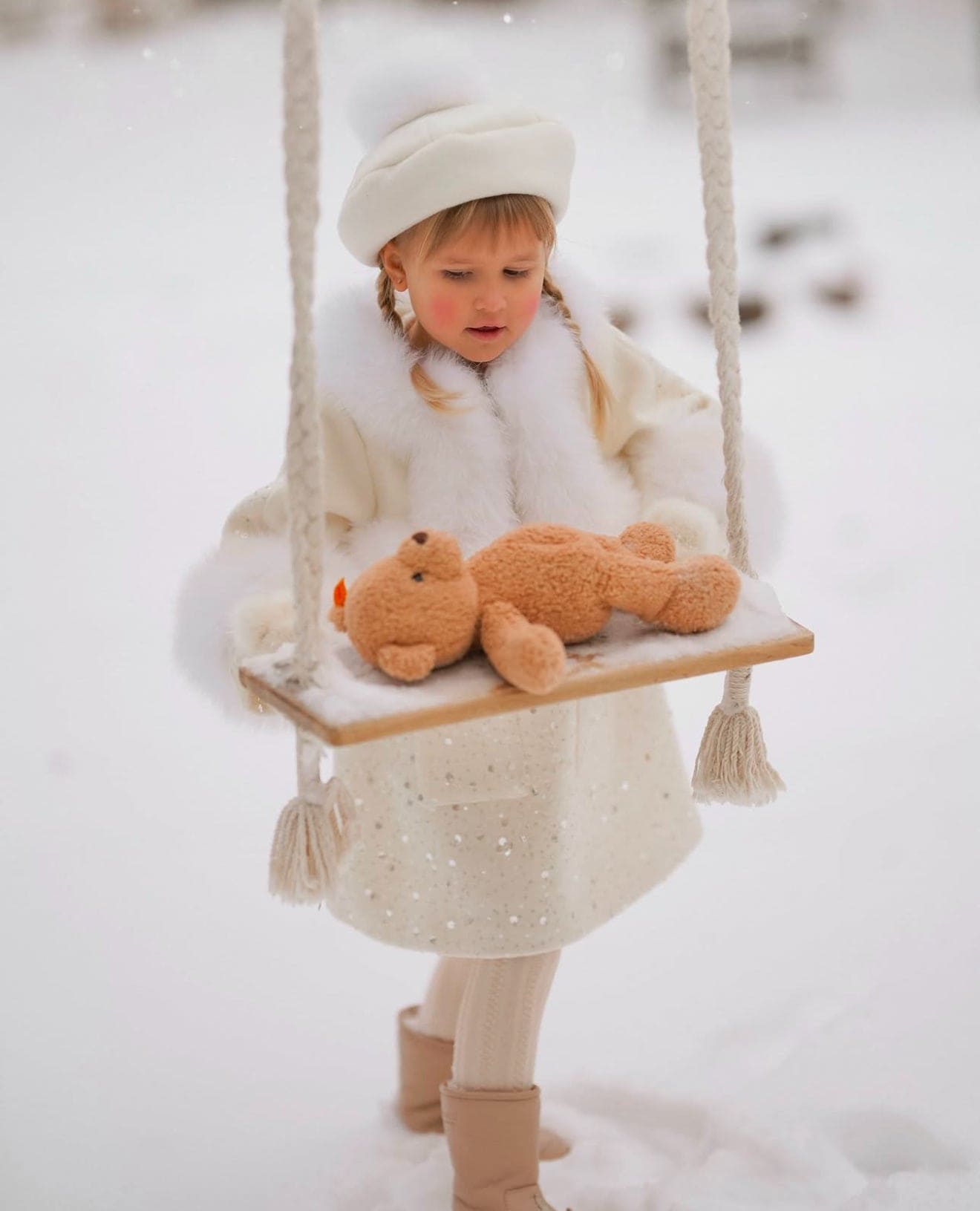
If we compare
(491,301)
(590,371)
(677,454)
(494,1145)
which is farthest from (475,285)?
(494,1145)

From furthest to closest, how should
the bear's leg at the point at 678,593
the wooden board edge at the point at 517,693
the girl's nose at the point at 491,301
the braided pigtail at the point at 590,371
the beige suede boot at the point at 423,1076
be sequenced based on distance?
the beige suede boot at the point at 423,1076, the braided pigtail at the point at 590,371, the girl's nose at the point at 491,301, the bear's leg at the point at 678,593, the wooden board edge at the point at 517,693

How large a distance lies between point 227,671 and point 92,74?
2876mm

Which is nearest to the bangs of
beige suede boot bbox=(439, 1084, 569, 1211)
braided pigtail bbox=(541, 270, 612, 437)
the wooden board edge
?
braided pigtail bbox=(541, 270, 612, 437)

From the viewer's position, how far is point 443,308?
120 centimetres

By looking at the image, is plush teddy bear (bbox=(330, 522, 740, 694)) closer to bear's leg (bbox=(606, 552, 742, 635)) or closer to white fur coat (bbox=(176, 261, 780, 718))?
bear's leg (bbox=(606, 552, 742, 635))

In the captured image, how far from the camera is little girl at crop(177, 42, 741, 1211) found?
1178 mm

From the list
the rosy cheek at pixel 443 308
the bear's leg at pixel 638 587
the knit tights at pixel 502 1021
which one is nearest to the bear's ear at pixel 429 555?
the bear's leg at pixel 638 587

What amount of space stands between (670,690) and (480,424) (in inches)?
51.0

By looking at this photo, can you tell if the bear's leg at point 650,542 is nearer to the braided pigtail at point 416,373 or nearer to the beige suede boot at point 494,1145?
the braided pigtail at point 416,373

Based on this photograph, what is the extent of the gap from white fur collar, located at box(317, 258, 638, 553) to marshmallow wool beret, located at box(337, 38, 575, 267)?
0.28ft

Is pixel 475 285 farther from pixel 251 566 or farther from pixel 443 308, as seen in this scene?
pixel 251 566

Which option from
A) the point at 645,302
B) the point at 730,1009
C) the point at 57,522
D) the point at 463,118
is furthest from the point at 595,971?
the point at 645,302

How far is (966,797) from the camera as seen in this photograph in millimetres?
2094

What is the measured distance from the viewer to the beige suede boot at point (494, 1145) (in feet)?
4.36
